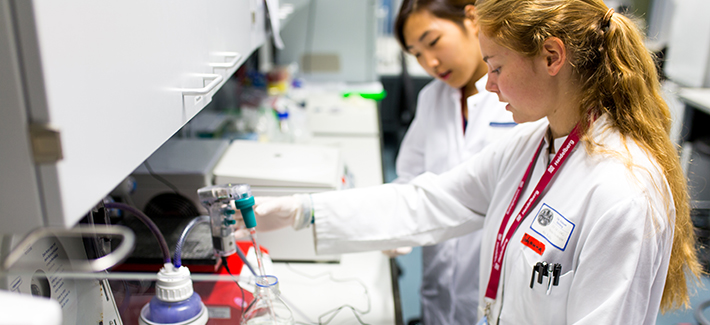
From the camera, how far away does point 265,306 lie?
3.09ft

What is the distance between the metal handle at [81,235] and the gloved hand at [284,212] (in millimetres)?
337

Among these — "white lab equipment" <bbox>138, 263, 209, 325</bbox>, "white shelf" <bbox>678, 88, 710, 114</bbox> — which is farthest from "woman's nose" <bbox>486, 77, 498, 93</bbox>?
"white shelf" <bbox>678, 88, 710, 114</bbox>

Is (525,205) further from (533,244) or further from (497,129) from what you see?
(497,129)

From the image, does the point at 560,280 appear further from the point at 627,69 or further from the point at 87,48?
the point at 87,48

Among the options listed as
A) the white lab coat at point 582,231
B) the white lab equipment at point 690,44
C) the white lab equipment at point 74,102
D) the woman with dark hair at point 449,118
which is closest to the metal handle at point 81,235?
the white lab equipment at point 74,102

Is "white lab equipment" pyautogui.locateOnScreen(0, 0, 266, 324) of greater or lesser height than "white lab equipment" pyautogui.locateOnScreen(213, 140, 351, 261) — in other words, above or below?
above

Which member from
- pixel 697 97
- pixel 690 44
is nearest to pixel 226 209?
pixel 697 97

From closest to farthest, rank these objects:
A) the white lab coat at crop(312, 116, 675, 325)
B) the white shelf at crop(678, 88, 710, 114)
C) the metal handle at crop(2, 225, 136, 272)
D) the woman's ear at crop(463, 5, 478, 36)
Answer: the metal handle at crop(2, 225, 136, 272) → the white lab coat at crop(312, 116, 675, 325) → the woman's ear at crop(463, 5, 478, 36) → the white shelf at crop(678, 88, 710, 114)

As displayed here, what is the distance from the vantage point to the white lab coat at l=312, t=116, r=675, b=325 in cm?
75

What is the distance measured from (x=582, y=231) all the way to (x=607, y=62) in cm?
29

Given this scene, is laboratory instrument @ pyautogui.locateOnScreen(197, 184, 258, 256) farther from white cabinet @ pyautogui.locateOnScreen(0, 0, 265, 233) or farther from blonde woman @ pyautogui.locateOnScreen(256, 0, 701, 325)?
blonde woman @ pyautogui.locateOnScreen(256, 0, 701, 325)

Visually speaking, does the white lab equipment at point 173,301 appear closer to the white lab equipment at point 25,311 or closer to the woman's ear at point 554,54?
the white lab equipment at point 25,311

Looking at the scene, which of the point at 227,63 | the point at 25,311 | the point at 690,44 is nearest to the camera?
the point at 25,311

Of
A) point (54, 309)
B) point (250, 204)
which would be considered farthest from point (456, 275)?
point (54, 309)
